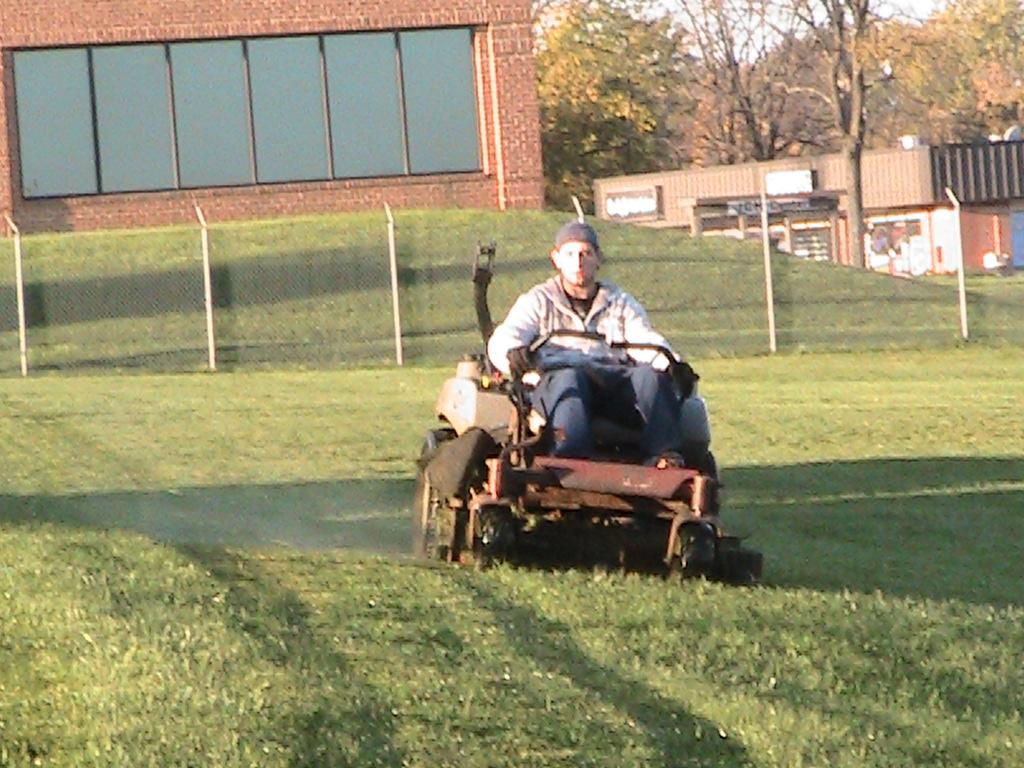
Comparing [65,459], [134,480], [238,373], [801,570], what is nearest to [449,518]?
[801,570]

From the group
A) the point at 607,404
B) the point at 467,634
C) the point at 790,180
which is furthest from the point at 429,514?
the point at 790,180

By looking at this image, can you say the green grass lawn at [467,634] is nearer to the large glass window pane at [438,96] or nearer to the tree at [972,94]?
the large glass window pane at [438,96]

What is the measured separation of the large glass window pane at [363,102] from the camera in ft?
128

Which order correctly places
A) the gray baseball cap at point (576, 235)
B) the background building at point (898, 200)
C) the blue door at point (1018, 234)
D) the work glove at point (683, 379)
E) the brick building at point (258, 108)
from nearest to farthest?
the work glove at point (683, 379), the gray baseball cap at point (576, 235), the brick building at point (258, 108), the background building at point (898, 200), the blue door at point (1018, 234)

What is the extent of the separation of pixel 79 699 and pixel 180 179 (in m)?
32.7

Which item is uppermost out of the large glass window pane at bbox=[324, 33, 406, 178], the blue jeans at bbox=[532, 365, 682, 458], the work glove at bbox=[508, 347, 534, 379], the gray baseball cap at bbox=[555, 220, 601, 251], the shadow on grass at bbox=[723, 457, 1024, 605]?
the large glass window pane at bbox=[324, 33, 406, 178]

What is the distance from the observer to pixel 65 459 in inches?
625

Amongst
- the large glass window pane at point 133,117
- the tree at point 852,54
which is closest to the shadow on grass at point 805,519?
the large glass window pane at point 133,117

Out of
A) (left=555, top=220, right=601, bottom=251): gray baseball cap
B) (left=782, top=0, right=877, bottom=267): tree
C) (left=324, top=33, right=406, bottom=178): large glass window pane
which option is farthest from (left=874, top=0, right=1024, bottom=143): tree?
(left=555, top=220, right=601, bottom=251): gray baseball cap

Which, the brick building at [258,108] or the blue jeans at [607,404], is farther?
the brick building at [258,108]

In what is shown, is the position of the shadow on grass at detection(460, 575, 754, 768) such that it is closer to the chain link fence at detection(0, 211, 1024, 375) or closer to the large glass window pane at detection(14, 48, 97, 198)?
the chain link fence at detection(0, 211, 1024, 375)

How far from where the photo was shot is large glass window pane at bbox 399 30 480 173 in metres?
39.3

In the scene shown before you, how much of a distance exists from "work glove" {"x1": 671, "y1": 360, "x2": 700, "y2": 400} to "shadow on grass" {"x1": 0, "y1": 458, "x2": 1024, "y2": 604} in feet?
Result: 3.18

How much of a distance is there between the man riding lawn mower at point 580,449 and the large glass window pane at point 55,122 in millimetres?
28736
